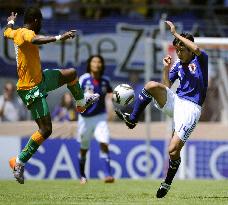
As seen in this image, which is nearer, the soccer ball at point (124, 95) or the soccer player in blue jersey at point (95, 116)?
the soccer ball at point (124, 95)

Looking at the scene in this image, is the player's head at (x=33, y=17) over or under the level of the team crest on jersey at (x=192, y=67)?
over

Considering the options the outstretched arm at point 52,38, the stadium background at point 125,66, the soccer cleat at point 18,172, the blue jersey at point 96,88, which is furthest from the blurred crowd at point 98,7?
the outstretched arm at point 52,38

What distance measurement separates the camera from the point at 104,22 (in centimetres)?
1931

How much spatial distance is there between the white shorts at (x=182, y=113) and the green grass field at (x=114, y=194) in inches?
35.2

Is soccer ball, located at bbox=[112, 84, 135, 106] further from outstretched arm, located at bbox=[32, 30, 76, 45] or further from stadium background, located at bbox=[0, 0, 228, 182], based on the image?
stadium background, located at bbox=[0, 0, 228, 182]

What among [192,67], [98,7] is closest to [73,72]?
[192,67]

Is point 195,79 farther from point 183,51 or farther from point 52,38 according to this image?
point 52,38

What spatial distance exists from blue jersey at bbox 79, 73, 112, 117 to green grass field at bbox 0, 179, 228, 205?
5.70ft

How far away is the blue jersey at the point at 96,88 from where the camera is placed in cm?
1565

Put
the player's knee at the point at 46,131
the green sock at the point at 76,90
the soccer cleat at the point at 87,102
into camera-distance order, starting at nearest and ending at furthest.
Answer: the player's knee at the point at 46,131 < the green sock at the point at 76,90 < the soccer cleat at the point at 87,102

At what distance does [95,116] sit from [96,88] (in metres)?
0.56

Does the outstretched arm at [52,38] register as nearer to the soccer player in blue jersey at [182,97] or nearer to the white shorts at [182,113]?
the soccer player in blue jersey at [182,97]

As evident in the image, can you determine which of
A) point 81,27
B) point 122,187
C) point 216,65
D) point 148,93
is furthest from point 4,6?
point 148,93

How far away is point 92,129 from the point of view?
52.1 ft
